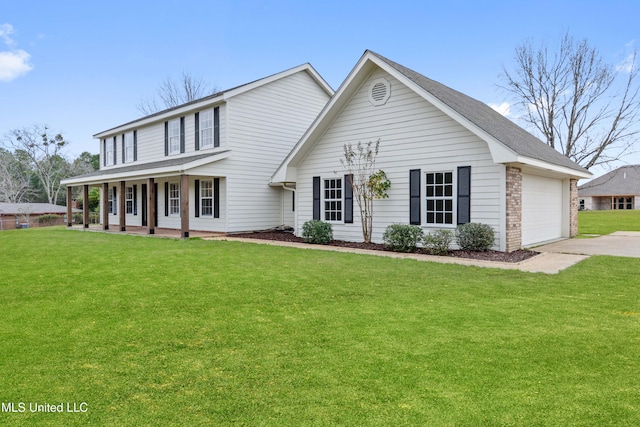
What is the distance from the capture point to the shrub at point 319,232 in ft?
44.6

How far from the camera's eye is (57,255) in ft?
35.3

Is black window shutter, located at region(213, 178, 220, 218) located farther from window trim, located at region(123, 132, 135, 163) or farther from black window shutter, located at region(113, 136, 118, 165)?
black window shutter, located at region(113, 136, 118, 165)

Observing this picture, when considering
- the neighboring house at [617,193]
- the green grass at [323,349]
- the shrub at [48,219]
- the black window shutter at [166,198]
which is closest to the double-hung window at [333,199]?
the green grass at [323,349]

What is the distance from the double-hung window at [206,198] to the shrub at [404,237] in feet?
29.5

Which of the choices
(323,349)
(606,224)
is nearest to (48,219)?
(323,349)

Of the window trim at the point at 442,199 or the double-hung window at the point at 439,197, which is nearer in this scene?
the window trim at the point at 442,199

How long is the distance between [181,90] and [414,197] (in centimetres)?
3032

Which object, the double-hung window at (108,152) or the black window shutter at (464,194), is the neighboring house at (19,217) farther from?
the black window shutter at (464,194)

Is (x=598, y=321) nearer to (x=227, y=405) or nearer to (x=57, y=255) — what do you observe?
(x=227, y=405)

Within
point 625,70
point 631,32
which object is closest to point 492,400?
point 631,32

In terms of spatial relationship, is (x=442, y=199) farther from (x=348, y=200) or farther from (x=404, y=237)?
(x=348, y=200)

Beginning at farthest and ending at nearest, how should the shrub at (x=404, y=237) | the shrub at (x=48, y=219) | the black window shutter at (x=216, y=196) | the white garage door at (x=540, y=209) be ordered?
the shrub at (x=48, y=219) < the black window shutter at (x=216, y=196) < the white garage door at (x=540, y=209) < the shrub at (x=404, y=237)

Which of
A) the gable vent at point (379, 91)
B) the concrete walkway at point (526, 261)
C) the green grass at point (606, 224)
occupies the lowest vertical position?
the concrete walkway at point (526, 261)

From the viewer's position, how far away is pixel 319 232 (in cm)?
1359
